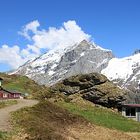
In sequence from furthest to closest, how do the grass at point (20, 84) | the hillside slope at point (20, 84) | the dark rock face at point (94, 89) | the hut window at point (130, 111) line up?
the hillside slope at point (20, 84)
the grass at point (20, 84)
the hut window at point (130, 111)
the dark rock face at point (94, 89)

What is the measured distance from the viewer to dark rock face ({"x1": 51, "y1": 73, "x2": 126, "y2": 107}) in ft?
281

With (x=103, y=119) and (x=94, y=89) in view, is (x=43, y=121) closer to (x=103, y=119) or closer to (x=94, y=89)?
(x=103, y=119)

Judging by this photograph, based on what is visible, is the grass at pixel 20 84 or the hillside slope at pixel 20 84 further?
the hillside slope at pixel 20 84

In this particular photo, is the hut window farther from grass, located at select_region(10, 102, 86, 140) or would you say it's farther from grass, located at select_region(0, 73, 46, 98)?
grass, located at select_region(0, 73, 46, 98)

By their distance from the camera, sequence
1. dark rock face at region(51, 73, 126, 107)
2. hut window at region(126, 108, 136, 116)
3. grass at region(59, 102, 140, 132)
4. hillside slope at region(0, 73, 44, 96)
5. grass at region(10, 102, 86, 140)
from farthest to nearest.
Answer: hillside slope at region(0, 73, 44, 96) < hut window at region(126, 108, 136, 116) < dark rock face at region(51, 73, 126, 107) < grass at region(59, 102, 140, 132) < grass at region(10, 102, 86, 140)

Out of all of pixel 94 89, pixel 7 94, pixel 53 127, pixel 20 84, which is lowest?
pixel 53 127

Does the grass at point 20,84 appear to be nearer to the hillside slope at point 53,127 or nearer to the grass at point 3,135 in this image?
the hillside slope at point 53,127

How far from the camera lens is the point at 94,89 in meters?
86.8

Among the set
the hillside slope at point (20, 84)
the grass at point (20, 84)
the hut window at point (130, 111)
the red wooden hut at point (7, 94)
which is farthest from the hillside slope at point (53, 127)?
the hillside slope at point (20, 84)

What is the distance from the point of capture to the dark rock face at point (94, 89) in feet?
281

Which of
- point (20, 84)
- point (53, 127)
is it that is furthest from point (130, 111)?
point (20, 84)

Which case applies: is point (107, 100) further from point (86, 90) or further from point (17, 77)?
point (17, 77)

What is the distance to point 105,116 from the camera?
68.4 metres

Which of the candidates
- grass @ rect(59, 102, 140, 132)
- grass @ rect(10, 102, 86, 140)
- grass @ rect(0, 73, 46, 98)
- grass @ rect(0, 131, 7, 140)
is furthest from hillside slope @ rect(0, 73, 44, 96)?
grass @ rect(0, 131, 7, 140)
